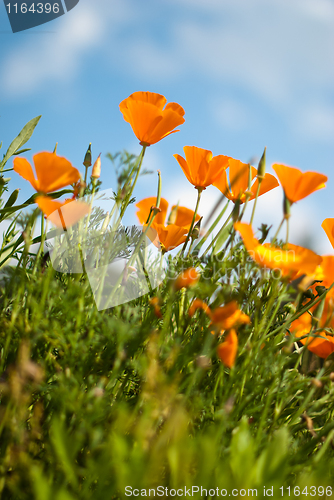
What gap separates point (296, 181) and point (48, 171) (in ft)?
1.40

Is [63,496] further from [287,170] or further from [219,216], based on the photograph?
[219,216]

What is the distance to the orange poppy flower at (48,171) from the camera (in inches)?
21.1

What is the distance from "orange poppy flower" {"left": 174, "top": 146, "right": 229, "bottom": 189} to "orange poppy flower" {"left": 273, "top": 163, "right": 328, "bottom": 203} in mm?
203

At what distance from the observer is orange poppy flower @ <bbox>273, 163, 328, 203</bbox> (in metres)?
0.62

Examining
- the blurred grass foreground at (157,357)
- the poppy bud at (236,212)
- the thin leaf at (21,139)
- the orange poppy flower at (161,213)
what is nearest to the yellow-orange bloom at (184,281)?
the blurred grass foreground at (157,357)

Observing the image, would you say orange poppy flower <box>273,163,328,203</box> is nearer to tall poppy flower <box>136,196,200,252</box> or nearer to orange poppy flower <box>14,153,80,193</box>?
tall poppy flower <box>136,196,200,252</box>

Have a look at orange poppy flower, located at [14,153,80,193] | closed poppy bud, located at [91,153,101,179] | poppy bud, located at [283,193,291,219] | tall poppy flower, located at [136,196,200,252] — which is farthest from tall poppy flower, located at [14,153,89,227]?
poppy bud, located at [283,193,291,219]

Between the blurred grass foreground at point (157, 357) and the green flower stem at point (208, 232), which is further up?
the green flower stem at point (208, 232)

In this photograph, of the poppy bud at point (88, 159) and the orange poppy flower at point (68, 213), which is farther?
the poppy bud at point (88, 159)

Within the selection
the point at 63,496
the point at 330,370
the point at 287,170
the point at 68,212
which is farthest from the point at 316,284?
the point at 63,496

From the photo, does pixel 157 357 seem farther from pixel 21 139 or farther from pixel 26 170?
pixel 21 139

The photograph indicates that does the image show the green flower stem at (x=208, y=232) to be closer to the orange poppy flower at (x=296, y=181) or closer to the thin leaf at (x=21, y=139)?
the orange poppy flower at (x=296, y=181)

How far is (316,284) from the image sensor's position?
0.84 metres

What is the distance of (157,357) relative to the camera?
526 millimetres
